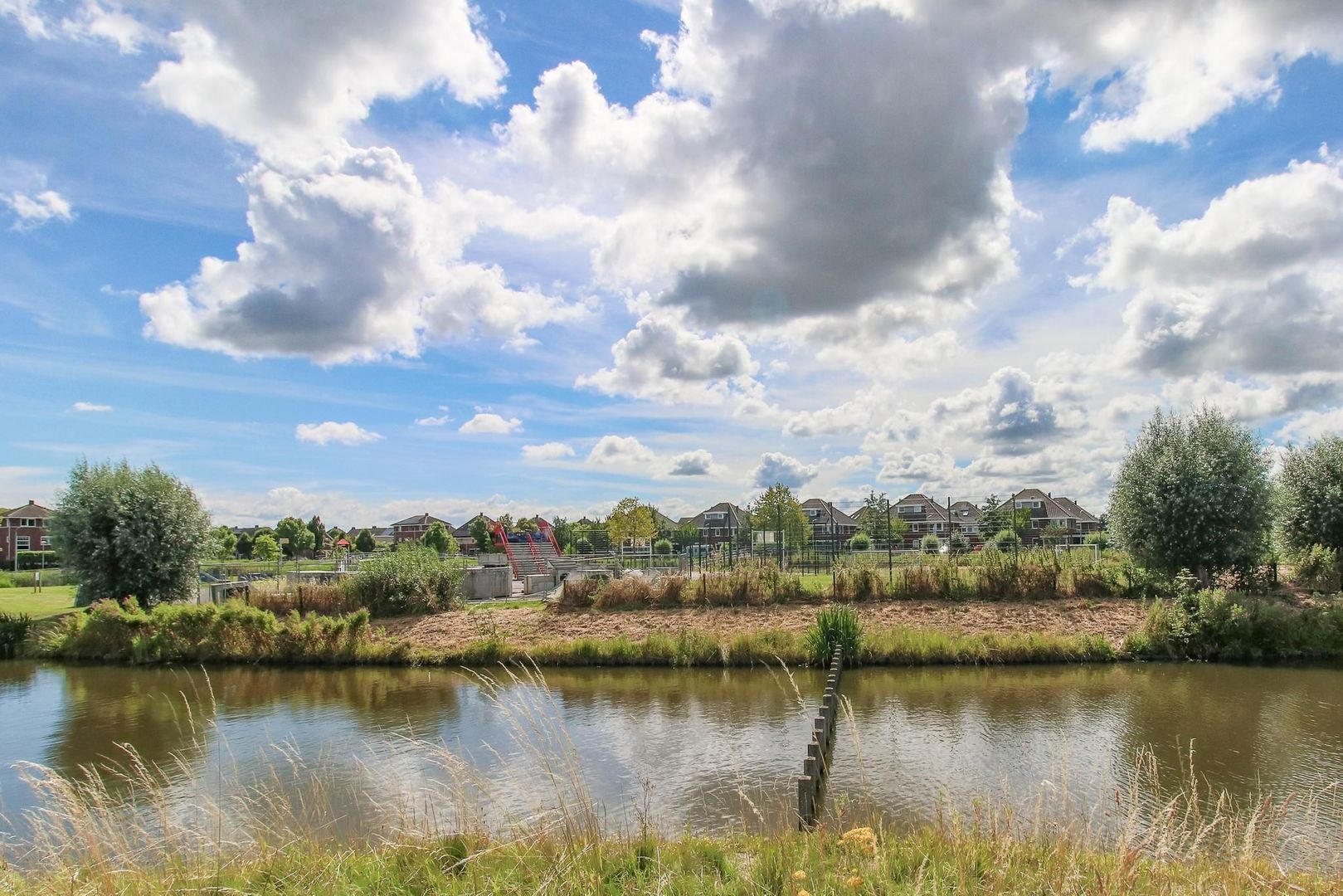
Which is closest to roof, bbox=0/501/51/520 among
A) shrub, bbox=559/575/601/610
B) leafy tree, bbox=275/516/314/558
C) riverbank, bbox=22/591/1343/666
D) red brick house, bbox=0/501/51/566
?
red brick house, bbox=0/501/51/566

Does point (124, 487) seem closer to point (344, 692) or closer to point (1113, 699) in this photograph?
point (344, 692)

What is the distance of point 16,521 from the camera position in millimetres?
67875

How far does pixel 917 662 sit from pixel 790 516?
113 feet

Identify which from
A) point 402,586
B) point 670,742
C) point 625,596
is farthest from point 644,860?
point 402,586

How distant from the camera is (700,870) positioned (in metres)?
4.85

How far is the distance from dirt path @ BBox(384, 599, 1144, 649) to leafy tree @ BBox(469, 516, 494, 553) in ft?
136

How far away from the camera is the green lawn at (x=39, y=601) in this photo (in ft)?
84.2

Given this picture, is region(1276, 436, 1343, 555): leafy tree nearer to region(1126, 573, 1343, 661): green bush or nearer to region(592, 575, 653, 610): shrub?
region(1126, 573, 1343, 661): green bush

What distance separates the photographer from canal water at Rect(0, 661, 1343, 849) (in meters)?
7.83

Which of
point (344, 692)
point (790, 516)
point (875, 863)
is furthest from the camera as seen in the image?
point (790, 516)

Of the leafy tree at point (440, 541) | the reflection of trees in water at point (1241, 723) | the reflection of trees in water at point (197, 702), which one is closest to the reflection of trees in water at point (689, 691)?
the reflection of trees in water at point (197, 702)

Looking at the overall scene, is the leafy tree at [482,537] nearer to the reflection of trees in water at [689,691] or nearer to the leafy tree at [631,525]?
the leafy tree at [631,525]

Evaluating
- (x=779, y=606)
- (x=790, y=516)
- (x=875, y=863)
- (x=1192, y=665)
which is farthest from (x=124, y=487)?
(x=790, y=516)

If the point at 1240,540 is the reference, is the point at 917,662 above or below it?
below
